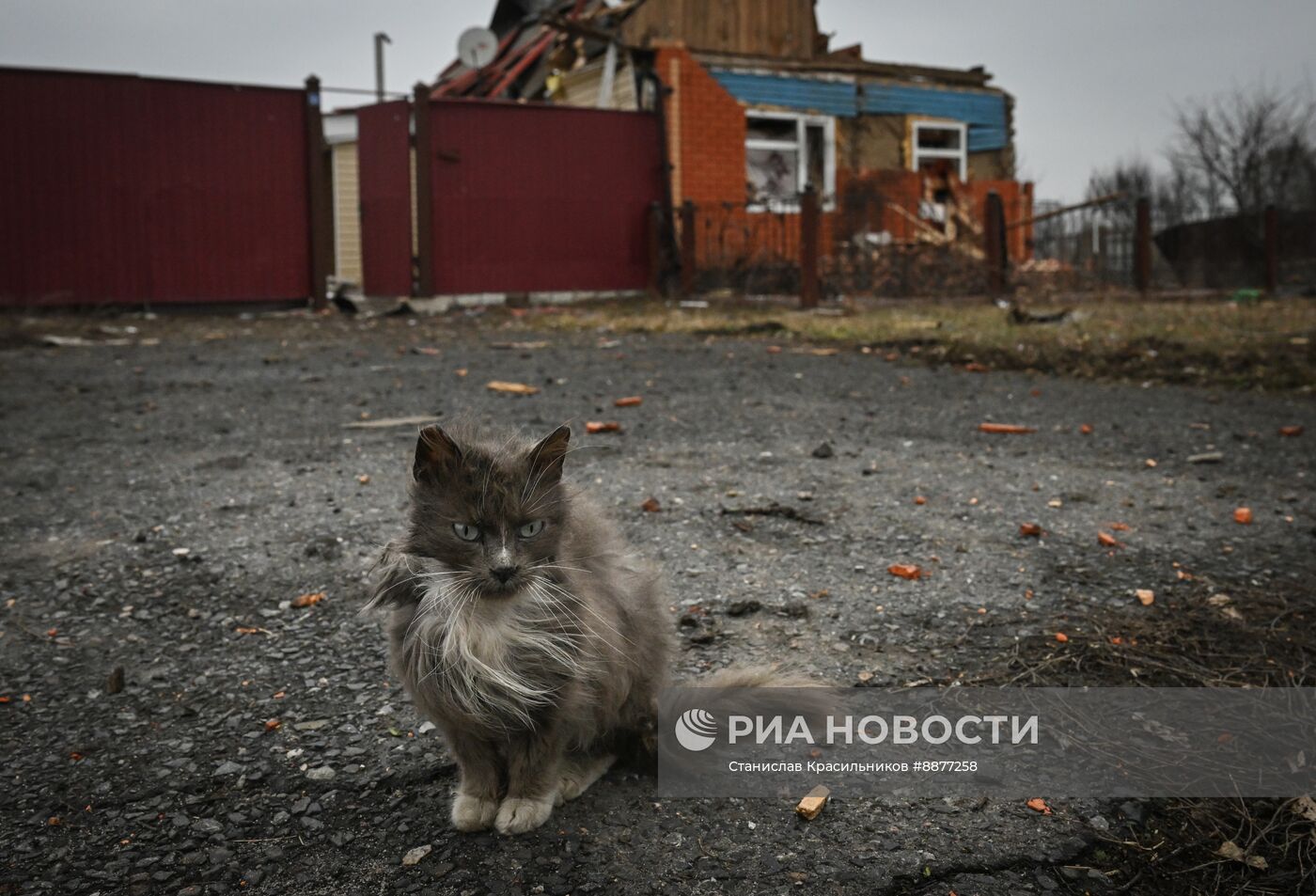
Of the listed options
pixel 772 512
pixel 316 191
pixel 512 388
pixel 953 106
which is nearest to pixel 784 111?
pixel 953 106

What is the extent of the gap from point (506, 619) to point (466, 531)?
20cm

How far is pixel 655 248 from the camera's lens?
16359 mm

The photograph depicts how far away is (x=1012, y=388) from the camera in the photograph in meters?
7.49

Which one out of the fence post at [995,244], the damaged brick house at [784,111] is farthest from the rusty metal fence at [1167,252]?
the damaged brick house at [784,111]

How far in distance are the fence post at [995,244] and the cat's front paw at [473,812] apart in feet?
47.7

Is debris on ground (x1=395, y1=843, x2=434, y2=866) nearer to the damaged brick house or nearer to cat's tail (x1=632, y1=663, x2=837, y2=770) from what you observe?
cat's tail (x1=632, y1=663, x2=837, y2=770)

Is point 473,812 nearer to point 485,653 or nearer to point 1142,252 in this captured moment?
point 485,653

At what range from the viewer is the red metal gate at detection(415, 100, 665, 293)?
14.9 metres

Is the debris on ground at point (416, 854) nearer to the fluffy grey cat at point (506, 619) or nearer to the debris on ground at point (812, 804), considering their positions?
the fluffy grey cat at point (506, 619)

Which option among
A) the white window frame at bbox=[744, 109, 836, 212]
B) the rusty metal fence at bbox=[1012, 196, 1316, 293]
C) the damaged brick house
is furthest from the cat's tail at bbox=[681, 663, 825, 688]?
Answer: the white window frame at bbox=[744, 109, 836, 212]

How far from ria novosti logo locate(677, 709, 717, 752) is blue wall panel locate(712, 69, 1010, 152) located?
16.2 metres

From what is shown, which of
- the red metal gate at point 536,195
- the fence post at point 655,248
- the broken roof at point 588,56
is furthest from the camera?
the broken roof at point 588,56

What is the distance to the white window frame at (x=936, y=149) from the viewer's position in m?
19.2

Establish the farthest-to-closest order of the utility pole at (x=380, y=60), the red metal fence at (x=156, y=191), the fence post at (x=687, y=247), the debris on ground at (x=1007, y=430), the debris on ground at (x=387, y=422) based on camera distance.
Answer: the utility pole at (x=380, y=60), the fence post at (x=687, y=247), the red metal fence at (x=156, y=191), the debris on ground at (x=387, y=422), the debris on ground at (x=1007, y=430)
